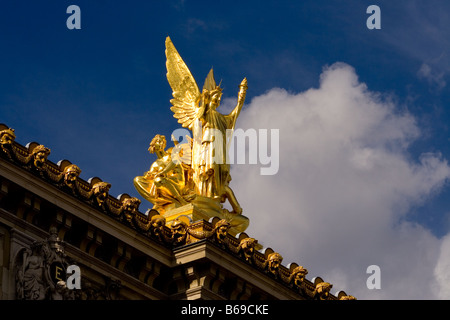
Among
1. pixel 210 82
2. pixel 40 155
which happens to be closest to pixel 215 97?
pixel 210 82

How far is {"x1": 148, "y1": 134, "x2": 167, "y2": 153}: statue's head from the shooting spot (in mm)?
59491

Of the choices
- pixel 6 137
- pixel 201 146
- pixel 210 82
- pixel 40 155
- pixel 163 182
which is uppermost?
pixel 210 82

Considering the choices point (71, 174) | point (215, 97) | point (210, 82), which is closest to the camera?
point (71, 174)

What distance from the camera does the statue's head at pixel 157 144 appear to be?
195ft

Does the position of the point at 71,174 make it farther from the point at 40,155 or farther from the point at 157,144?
the point at 157,144

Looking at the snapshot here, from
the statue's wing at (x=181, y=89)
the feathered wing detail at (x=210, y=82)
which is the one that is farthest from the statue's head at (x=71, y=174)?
the feathered wing detail at (x=210, y=82)

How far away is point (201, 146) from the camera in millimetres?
59781

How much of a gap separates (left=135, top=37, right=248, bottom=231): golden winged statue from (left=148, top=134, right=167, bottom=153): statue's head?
977 millimetres

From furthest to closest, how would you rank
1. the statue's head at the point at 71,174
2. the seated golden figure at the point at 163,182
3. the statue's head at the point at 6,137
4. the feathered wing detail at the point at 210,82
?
1. the feathered wing detail at the point at 210,82
2. the seated golden figure at the point at 163,182
3. the statue's head at the point at 71,174
4. the statue's head at the point at 6,137

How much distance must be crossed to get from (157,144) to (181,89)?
3.02m

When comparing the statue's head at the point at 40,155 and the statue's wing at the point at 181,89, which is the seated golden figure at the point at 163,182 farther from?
the statue's head at the point at 40,155

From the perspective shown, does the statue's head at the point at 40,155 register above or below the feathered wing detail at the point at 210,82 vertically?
below

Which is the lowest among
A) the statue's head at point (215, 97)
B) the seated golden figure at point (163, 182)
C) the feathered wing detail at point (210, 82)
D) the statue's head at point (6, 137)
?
the statue's head at point (6, 137)

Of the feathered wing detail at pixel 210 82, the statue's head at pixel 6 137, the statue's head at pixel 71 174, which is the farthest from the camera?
the feathered wing detail at pixel 210 82
